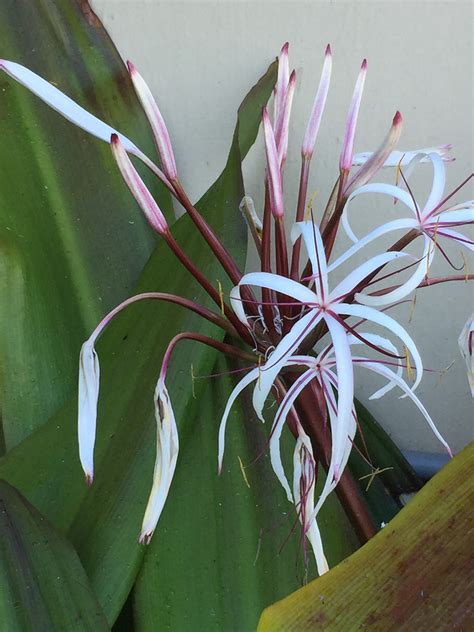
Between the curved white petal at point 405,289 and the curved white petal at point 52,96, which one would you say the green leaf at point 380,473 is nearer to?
the curved white petal at point 405,289

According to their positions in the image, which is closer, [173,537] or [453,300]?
[173,537]

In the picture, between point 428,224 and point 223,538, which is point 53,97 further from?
point 223,538

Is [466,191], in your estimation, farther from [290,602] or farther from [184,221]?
[290,602]

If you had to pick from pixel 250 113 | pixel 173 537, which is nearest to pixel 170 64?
pixel 250 113

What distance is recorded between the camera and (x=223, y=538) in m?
0.53

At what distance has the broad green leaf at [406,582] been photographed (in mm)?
299

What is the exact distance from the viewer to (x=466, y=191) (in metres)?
0.67

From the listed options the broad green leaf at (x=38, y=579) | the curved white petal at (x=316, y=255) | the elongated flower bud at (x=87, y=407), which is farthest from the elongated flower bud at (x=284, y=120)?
the broad green leaf at (x=38, y=579)

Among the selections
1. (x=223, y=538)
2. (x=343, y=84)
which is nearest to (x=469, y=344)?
(x=223, y=538)

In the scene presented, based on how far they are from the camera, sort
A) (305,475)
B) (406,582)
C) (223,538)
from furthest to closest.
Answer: (223,538) < (305,475) < (406,582)

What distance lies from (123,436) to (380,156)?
1.00ft

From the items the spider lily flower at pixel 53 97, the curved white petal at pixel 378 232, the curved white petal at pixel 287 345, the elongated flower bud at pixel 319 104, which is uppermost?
the spider lily flower at pixel 53 97

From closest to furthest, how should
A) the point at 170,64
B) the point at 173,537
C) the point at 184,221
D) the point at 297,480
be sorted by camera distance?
the point at 297,480, the point at 173,537, the point at 184,221, the point at 170,64

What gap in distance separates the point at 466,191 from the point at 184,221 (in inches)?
11.6
